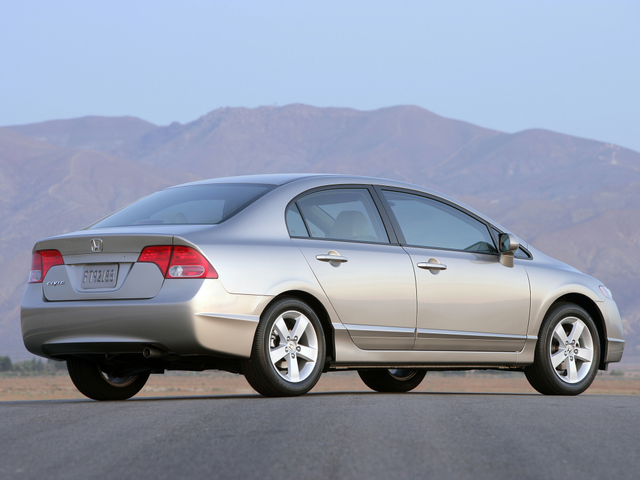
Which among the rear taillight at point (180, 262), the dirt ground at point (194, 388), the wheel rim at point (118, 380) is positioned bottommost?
the dirt ground at point (194, 388)

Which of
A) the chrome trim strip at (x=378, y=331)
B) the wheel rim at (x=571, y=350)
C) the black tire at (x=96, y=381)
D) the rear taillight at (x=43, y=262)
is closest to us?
the rear taillight at (x=43, y=262)

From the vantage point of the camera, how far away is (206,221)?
6703mm

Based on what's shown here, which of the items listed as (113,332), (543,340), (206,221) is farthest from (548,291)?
(113,332)

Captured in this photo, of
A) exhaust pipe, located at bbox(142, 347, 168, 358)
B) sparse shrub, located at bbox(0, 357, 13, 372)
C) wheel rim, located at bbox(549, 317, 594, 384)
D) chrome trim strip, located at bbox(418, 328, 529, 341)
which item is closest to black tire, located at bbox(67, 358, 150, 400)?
exhaust pipe, located at bbox(142, 347, 168, 358)

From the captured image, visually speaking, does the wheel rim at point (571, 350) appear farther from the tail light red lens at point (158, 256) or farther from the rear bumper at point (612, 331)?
the tail light red lens at point (158, 256)

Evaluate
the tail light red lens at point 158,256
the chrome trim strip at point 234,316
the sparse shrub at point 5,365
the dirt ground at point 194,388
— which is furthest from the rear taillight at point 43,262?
the sparse shrub at point 5,365

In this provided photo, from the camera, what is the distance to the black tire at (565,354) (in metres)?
8.19

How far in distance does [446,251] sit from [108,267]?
2.77m

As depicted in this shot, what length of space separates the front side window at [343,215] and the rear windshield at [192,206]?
37cm

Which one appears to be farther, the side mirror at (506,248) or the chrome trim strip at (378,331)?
the side mirror at (506,248)

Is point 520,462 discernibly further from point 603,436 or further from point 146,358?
point 146,358

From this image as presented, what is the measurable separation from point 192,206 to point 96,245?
0.85m

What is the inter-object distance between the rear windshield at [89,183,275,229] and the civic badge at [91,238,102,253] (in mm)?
497

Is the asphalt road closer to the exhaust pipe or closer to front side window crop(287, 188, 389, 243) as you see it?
the exhaust pipe
